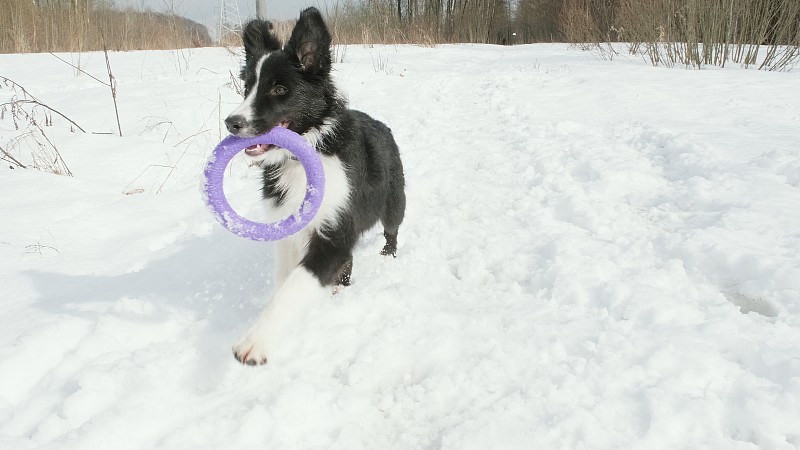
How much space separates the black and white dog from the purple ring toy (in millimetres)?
74

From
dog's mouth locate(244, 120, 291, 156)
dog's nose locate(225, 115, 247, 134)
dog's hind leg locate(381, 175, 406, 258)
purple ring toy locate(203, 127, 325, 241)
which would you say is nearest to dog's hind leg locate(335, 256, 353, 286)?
dog's hind leg locate(381, 175, 406, 258)

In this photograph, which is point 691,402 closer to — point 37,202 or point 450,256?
point 450,256

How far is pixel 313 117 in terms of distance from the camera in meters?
2.83

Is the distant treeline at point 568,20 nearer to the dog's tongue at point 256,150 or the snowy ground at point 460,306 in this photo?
the snowy ground at point 460,306

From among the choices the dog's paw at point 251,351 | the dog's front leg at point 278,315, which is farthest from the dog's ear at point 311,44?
the dog's paw at point 251,351

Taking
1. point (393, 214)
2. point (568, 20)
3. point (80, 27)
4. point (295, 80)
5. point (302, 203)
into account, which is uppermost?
point (568, 20)

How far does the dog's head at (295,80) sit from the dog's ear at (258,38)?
4.3 inches

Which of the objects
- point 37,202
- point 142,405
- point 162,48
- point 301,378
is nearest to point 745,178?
point 301,378

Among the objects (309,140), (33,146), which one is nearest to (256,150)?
(309,140)

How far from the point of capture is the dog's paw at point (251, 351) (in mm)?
2203

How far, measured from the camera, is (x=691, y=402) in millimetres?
1738

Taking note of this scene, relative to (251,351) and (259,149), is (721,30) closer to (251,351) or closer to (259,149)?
(259,149)

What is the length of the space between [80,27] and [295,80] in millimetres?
11040

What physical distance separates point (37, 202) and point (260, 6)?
7.96m
